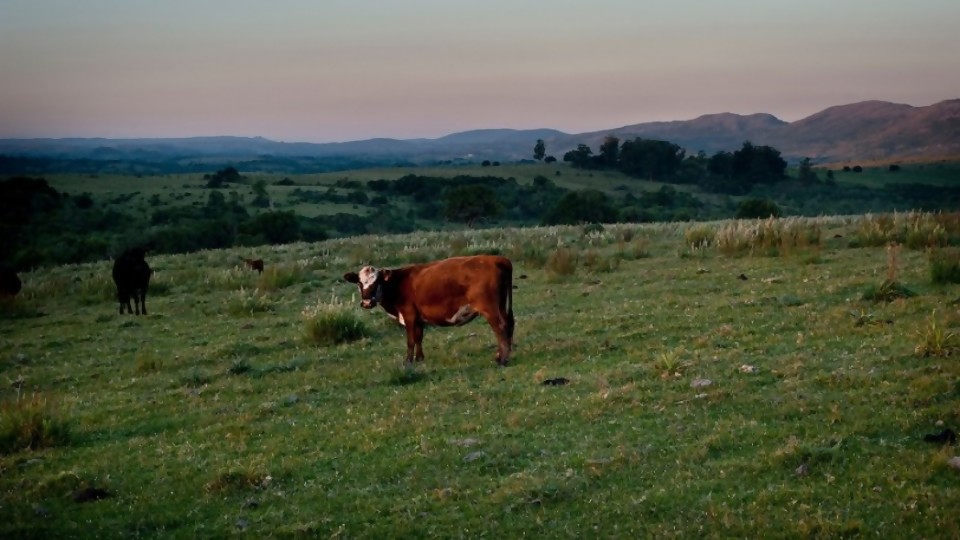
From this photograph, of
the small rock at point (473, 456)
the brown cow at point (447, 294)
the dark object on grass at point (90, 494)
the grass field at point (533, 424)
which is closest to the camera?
the grass field at point (533, 424)

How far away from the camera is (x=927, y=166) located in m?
97.4

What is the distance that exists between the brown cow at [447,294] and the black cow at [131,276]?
10824mm

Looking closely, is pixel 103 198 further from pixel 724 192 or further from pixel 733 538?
pixel 733 538

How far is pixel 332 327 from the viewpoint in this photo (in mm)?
15523

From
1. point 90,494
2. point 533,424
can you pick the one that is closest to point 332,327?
point 533,424

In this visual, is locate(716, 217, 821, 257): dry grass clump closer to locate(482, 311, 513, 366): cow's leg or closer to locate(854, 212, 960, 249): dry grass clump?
locate(854, 212, 960, 249): dry grass clump

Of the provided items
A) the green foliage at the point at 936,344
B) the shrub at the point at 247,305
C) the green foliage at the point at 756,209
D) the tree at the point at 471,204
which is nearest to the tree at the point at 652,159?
the tree at the point at 471,204

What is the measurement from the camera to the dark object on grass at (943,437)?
24.3ft

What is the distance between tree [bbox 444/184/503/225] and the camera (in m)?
70.2

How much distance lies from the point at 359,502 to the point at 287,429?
283 cm

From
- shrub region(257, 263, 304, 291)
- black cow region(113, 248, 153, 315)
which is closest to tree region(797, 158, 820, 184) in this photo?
shrub region(257, 263, 304, 291)

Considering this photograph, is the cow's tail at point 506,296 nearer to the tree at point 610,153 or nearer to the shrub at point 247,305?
the shrub at point 247,305

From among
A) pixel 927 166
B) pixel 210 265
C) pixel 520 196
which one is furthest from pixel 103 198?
pixel 927 166

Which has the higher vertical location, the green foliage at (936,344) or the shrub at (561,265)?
the green foliage at (936,344)
